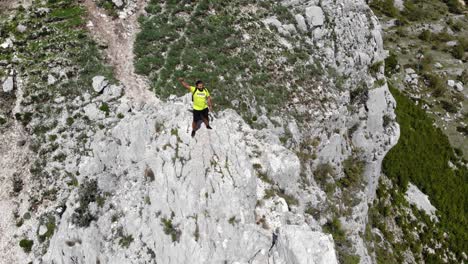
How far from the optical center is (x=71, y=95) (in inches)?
A: 1099

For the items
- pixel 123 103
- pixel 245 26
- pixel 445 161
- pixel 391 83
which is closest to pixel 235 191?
pixel 123 103

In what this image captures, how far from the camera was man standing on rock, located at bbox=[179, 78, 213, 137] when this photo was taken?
21.4 m

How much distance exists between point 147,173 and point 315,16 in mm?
24584

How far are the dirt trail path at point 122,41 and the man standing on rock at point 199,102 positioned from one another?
22.7 ft

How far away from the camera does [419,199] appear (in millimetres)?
48188

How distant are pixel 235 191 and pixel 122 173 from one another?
794 centimetres

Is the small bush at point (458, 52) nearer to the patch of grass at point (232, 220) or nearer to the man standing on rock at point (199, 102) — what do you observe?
the man standing on rock at point (199, 102)

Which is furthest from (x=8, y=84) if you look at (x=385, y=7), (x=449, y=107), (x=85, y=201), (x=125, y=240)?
(x=385, y=7)

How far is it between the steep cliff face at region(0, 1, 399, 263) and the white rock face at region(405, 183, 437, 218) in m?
17.9

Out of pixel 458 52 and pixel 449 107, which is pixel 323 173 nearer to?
pixel 449 107

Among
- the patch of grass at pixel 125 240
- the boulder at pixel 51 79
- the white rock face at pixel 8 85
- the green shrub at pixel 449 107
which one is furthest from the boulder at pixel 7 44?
the green shrub at pixel 449 107

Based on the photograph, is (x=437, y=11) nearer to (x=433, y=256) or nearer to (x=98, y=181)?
(x=433, y=256)

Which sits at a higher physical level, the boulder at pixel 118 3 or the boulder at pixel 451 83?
the boulder at pixel 118 3

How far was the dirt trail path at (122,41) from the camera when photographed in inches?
1132
